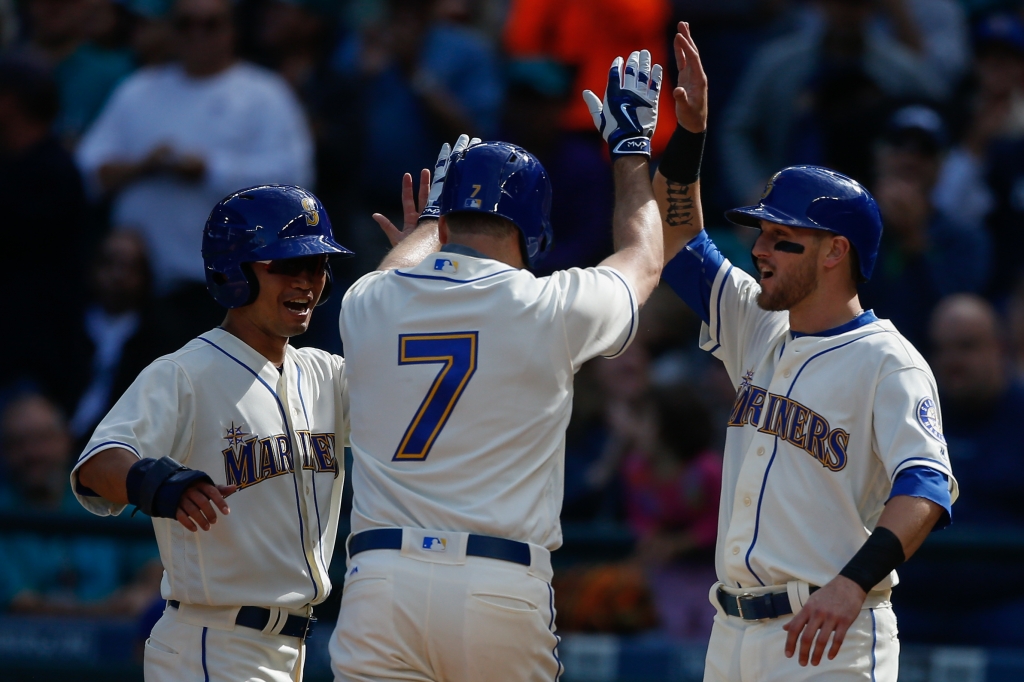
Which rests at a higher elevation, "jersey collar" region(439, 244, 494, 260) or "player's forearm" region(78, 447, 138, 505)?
"jersey collar" region(439, 244, 494, 260)

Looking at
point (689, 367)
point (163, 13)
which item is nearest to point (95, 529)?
point (689, 367)

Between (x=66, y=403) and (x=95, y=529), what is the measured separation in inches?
50.0

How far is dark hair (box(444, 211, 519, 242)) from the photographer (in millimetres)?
3779

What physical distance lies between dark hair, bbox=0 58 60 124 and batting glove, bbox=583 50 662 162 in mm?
4649

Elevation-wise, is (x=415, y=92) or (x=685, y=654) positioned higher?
(x=415, y=92)

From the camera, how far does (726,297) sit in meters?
4.32

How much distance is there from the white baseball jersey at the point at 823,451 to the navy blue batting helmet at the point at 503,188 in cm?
83

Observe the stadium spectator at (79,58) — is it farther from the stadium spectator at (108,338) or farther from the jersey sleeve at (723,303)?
the jersey sleeve at (723,303)

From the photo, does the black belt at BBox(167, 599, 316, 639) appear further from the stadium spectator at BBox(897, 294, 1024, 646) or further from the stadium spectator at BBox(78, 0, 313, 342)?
the stadium spectator at BBox(78, 0, 313, 342)

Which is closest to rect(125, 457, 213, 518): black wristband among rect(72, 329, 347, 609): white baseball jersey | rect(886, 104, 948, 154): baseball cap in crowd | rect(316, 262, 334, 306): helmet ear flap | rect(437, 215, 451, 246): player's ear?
rect(72, 329, 347, 609): white baseball jersey

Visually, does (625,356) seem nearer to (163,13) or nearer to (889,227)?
(889,227)

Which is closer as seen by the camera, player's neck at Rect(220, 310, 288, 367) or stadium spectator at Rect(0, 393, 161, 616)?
player's neck at Rect(220, 310, 288, 367)

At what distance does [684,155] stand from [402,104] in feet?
12.7

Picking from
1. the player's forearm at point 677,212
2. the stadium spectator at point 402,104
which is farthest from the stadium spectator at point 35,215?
the player's forearm at point 677,212
